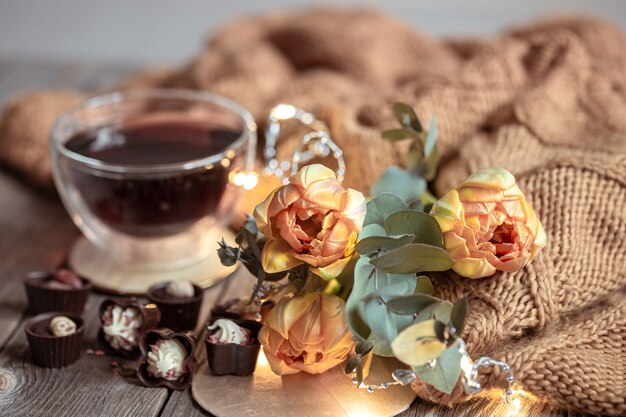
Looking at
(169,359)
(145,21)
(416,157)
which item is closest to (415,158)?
A: (416,157)

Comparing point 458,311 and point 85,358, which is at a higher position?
point 458,311

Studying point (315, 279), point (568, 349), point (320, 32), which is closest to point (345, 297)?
point (315, 279)

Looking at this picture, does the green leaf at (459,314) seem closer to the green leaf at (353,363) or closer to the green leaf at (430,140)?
the green leaf at (353,363)

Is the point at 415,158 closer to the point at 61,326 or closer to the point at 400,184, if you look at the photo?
the point at 400,184

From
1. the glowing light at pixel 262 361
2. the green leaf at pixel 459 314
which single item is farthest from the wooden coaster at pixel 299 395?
the green leaf at pixel 459 314

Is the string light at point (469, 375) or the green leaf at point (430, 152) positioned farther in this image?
the green leaf at point (430, 152)

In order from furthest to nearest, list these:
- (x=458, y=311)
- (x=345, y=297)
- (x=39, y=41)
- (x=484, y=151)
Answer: (x=39, y=41), (x=484, y=151), (x=345, y=297), (x=458, y=311)

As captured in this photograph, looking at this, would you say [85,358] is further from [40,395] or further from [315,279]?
[315,279]
